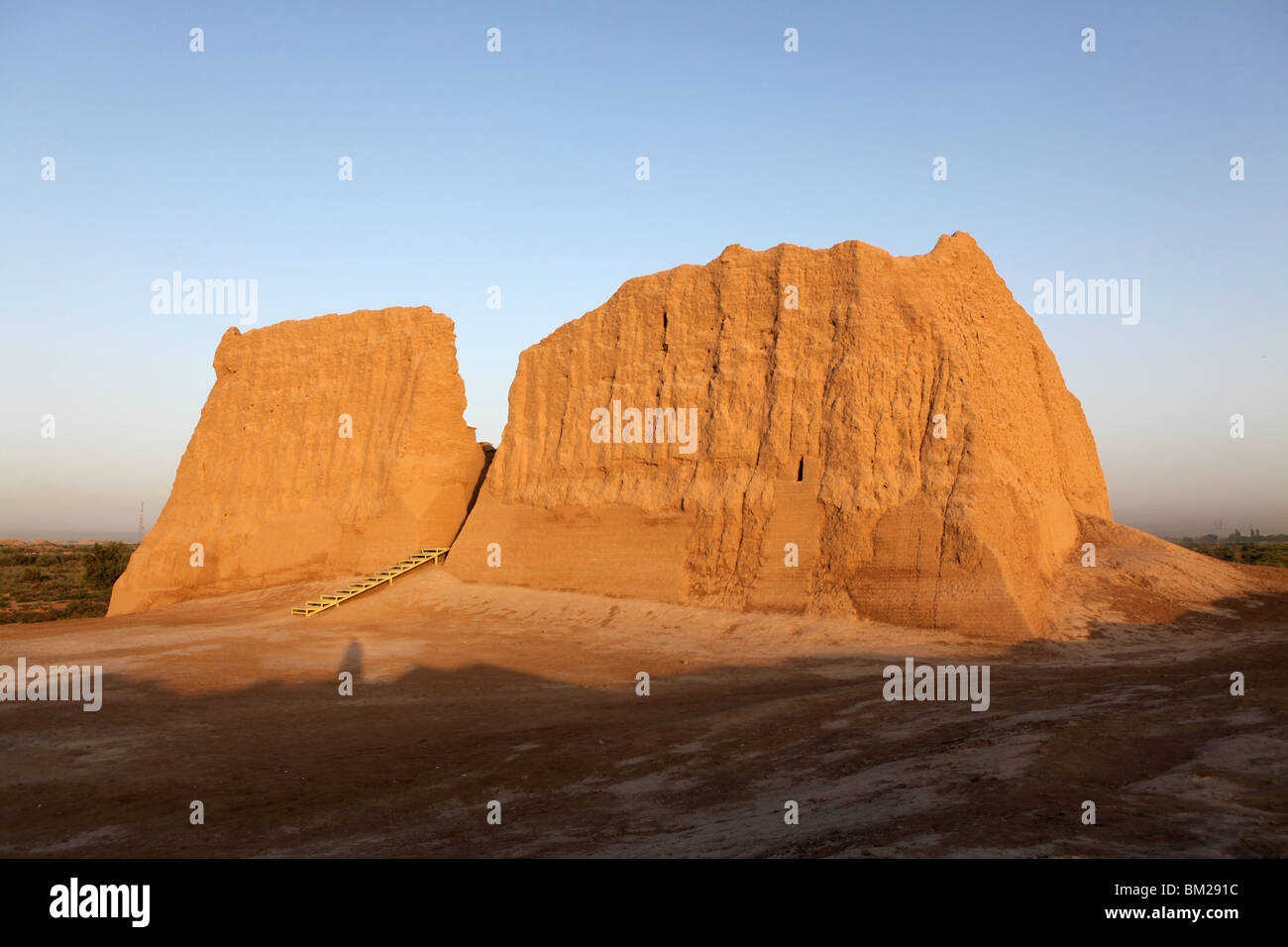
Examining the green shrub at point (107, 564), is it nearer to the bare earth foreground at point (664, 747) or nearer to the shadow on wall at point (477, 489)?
the shadow on wall at point (477, 489)

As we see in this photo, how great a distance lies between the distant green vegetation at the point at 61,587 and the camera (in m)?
31.1

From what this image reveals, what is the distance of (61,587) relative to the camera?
40.9m

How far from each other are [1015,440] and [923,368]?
2729 mm

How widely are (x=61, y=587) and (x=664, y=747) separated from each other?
42519 millimetres

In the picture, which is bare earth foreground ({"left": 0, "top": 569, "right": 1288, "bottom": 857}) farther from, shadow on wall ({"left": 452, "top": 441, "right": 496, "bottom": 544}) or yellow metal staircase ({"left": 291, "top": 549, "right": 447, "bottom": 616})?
shadow on wall ({"left": 452, "top": 441, "right": 496, "bottom": 544})

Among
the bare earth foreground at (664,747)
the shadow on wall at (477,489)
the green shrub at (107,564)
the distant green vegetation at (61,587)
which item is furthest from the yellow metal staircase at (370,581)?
the green shrub at (107,564)

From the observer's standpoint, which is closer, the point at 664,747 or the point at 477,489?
the point at 664,747

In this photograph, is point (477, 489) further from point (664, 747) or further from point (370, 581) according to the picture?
point (664, 747)

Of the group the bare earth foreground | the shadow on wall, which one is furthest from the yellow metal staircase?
the bare earth foreground

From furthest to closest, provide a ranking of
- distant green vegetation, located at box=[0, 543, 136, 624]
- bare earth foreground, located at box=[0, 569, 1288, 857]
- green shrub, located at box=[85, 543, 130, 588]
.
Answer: green shrub, located at box=[85, 543, 130, 588], distant green vegetation, located at box=[0, 543, 136, 624], bare earth foreground, located at box=[0, 569, 1288, 857]

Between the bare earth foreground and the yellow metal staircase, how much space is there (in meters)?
3.50

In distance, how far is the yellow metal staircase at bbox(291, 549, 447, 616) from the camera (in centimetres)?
2194

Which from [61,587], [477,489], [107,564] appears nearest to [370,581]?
[477,489]
